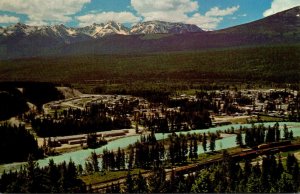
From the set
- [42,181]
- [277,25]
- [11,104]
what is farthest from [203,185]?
[277,25]

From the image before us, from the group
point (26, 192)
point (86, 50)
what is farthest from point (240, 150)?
point (86, 50)

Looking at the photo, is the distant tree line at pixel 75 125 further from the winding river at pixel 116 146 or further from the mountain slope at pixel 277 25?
the mountain slope at pixel 277 25

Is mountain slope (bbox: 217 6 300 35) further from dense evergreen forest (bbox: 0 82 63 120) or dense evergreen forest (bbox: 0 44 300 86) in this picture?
dense evergreen forest (bbox: 0 82 63 120)

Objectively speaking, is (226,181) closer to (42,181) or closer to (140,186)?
(140,186)

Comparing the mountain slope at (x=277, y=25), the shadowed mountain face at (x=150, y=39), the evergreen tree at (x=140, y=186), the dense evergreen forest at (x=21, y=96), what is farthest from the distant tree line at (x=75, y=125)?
the mountain slope at (x=277, y=25)

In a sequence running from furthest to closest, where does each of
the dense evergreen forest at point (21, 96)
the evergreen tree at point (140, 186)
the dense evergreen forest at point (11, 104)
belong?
the dense evergreen forest at point (21, 96) < the dense evergreen forest at point (11, 104) < the evergreen tree at point (140, 186)

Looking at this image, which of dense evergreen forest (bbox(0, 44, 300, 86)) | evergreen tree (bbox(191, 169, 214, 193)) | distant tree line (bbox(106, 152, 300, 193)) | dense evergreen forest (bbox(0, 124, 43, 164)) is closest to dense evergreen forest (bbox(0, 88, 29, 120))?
dense evergreen forest (bbox(0, 124, 43, 164))

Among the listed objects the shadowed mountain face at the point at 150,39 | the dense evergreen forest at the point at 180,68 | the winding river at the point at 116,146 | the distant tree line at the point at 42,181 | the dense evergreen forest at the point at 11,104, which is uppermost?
the shadowed mountain face at the point at 150,39
